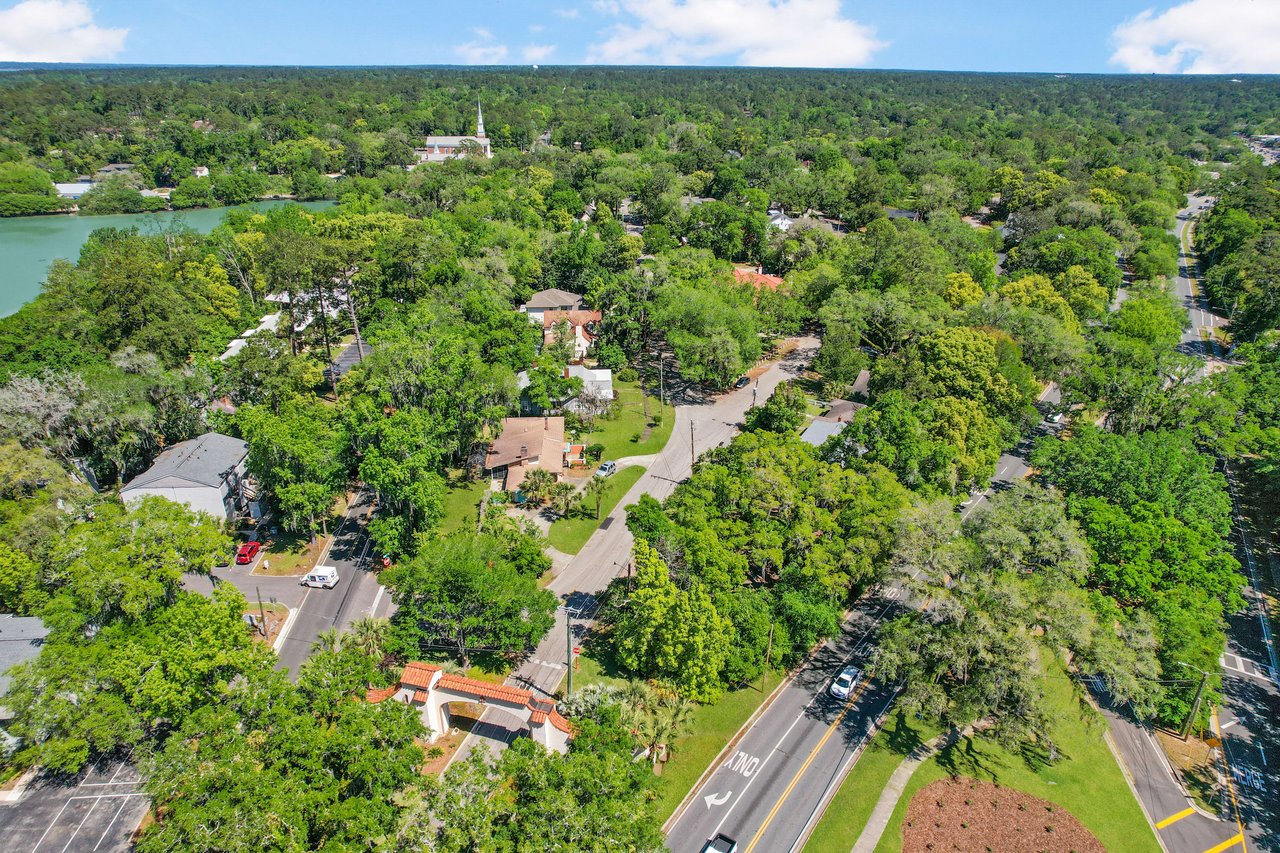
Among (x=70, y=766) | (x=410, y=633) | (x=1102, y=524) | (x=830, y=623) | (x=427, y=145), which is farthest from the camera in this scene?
(x=427, y=145)

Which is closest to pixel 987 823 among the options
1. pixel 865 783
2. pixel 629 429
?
pixel 865 783

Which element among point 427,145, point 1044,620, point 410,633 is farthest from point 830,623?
point 427,145

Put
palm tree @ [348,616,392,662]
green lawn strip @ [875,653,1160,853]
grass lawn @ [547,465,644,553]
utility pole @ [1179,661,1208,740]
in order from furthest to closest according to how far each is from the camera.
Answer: grass lawn @ [547,465,644,553]
palm tree @ [348,616,392,662]
utility pole @ [1179,661,1208,740]
green lawn strip @ [875,653,1160,853]

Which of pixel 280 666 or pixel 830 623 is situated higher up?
pixel 830 623

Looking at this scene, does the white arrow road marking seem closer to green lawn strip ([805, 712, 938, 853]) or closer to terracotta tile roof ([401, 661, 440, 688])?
green lawn strip ([805, 712, 938, 853])

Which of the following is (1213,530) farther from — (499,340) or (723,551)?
(499,340)

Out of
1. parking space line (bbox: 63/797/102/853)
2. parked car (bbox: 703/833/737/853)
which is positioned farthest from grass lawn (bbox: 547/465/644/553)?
parking space line (bbox: 63/797/102/853)

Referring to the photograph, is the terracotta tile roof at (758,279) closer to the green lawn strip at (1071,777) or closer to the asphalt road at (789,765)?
the asphalt road at (789,765)
